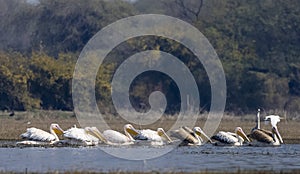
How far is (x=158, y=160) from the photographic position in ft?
76.5

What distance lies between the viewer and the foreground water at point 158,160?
2075 cm

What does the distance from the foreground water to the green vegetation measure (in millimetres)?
27857

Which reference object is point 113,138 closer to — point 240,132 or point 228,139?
point 228,139

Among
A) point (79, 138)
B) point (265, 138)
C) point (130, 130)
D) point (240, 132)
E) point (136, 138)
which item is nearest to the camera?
point (79, 138)

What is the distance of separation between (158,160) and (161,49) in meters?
A: 37.2

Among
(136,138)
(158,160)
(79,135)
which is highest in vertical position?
(79,135)

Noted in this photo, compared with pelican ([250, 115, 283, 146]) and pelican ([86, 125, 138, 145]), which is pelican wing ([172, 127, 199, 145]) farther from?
pelican ([250, 115, 283, 146])

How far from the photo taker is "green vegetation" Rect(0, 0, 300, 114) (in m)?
55.3

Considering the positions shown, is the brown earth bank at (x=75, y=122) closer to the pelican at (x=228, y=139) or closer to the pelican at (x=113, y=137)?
the pelican at (x=228, y=139)

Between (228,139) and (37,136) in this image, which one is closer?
(37,136)

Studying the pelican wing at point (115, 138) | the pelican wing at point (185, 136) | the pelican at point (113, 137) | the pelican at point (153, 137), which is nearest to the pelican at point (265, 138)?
the pelican wing at point (185, 136)

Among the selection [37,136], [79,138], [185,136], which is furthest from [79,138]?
[185,136]

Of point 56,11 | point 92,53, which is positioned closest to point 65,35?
point 56,11

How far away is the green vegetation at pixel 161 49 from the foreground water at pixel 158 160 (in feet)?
91.4
